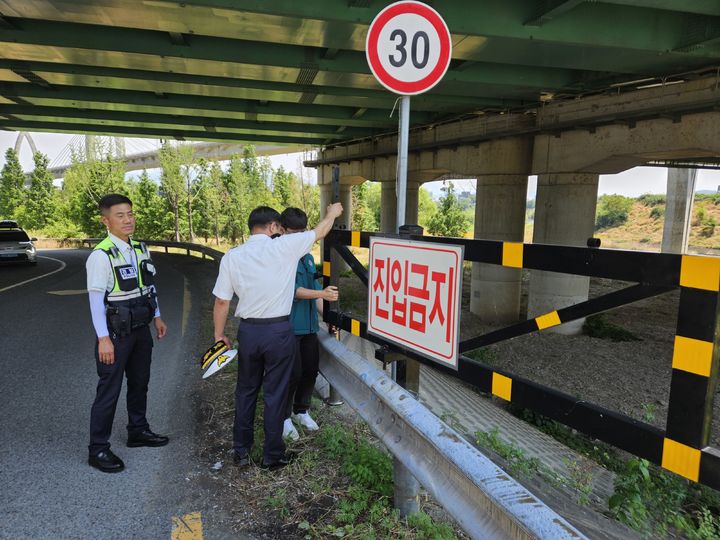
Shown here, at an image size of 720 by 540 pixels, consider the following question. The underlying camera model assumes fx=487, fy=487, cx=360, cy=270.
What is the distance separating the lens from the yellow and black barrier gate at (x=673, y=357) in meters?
1.73

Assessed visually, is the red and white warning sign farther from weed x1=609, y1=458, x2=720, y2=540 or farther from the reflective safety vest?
weed x1=609, y1=458, x2=720, y2=540

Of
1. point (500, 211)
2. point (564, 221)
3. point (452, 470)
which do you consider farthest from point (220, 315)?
point (500, 211)

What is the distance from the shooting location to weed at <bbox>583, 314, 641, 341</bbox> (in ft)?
43.4

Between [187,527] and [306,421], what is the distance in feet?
4.58

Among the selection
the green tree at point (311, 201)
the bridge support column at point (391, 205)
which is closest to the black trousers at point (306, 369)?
the bridge support column at point (391, 205)

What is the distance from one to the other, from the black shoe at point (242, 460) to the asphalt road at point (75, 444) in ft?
1.03

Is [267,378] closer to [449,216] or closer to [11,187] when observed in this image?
[449,216]

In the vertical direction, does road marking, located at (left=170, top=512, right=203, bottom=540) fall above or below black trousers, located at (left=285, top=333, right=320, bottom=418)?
below

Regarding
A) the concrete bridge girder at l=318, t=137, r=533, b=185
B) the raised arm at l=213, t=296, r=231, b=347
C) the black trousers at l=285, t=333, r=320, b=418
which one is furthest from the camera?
the concrete bridge girder at l=318, t=137, r=533, b=185

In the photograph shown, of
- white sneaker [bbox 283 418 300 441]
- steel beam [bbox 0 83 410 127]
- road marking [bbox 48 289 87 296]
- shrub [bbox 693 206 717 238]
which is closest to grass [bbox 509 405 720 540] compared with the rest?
white sneaker [bbox 283 418 300 441]

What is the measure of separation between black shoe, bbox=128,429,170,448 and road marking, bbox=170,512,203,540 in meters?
1.09

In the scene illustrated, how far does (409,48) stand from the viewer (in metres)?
3.50

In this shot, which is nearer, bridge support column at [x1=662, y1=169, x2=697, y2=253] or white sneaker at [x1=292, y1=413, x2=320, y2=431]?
white sneaker at [x1=292, y1=413, x2=320, y2=431]

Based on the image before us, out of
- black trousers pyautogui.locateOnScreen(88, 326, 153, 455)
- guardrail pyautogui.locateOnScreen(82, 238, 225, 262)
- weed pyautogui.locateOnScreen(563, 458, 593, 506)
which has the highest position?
black trousers pyautogui.locateOnScreen(88, 326, 153, 455)
